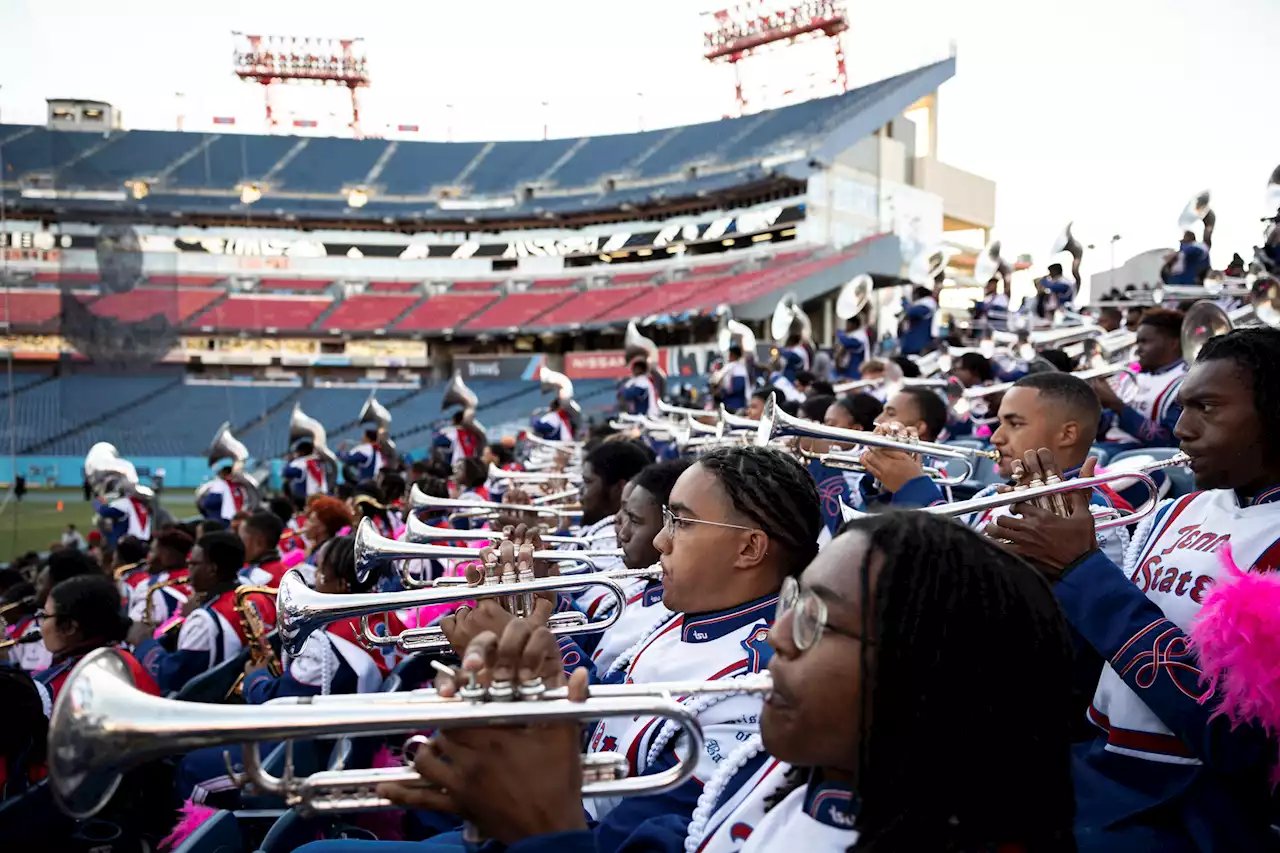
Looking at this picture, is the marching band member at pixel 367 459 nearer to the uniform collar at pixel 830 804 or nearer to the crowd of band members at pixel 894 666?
the crowd of band members at pixel 894 666

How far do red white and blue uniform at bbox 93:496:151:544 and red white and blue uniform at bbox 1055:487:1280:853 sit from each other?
439 inches

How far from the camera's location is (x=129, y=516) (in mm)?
11172

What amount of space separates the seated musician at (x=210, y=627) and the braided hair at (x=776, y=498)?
3144 mm

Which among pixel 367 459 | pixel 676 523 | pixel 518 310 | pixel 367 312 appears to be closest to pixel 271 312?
pixel 367 312

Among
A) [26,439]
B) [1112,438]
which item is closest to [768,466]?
[1112,438]

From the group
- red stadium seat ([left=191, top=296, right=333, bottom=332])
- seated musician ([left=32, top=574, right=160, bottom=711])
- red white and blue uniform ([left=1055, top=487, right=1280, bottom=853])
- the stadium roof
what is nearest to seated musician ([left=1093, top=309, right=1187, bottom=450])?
red white and blue uniform ([left=1055, top=487, right=1280, bottom=853])

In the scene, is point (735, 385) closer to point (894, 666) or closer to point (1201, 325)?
point (1201, 325)

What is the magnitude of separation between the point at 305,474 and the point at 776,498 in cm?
1319

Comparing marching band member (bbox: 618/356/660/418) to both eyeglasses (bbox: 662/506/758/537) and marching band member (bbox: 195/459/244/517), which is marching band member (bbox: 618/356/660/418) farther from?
eyeglasses (bbox: 662/506/758/537)

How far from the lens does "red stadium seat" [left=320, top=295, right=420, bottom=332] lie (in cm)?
3828

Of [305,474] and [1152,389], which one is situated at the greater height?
[1152,389]

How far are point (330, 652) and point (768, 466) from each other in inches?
83.5

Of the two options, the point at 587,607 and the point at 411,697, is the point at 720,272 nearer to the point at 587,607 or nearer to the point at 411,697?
the point at 587,607

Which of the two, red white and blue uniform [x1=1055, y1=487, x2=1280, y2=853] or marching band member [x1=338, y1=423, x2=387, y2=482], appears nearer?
red white and blue uniform [x1=1055, y1=487, x2=1280, y2=853]
